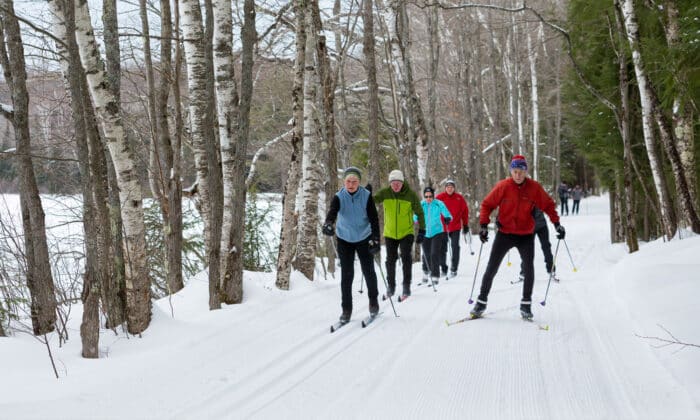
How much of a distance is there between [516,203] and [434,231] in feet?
13.8

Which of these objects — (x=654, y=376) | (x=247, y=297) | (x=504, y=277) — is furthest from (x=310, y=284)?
(x=654, y=376)

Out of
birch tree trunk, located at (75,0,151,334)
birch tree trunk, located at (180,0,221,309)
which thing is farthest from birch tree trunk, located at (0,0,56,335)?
birch tree trunk, located at (180,0,221,309)

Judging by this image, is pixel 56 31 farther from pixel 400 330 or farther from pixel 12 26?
pixel 400 330

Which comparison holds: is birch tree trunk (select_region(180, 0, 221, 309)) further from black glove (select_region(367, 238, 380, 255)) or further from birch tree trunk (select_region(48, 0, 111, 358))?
black glove (select_region(367, 238, 380, 255))

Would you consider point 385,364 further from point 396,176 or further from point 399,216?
point 396,176

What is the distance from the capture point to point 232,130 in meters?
8.27

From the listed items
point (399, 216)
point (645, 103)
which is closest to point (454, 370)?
point (399, 216)

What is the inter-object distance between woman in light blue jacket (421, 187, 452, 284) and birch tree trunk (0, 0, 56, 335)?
6.59 metres

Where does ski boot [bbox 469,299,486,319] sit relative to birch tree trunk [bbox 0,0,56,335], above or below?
below

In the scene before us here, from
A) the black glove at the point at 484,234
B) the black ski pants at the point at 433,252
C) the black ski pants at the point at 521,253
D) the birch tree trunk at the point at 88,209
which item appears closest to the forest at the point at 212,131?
the birch tree trunk at the point at 88,209

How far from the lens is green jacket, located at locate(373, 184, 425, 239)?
29.8ft

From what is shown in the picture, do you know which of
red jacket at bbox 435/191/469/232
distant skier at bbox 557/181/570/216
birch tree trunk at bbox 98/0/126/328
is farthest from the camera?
distant skier at bbox 557/181/570/216

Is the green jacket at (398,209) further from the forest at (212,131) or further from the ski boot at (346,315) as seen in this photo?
the ski boot at (346,315)

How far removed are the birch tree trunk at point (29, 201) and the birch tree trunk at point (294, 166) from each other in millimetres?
3573
